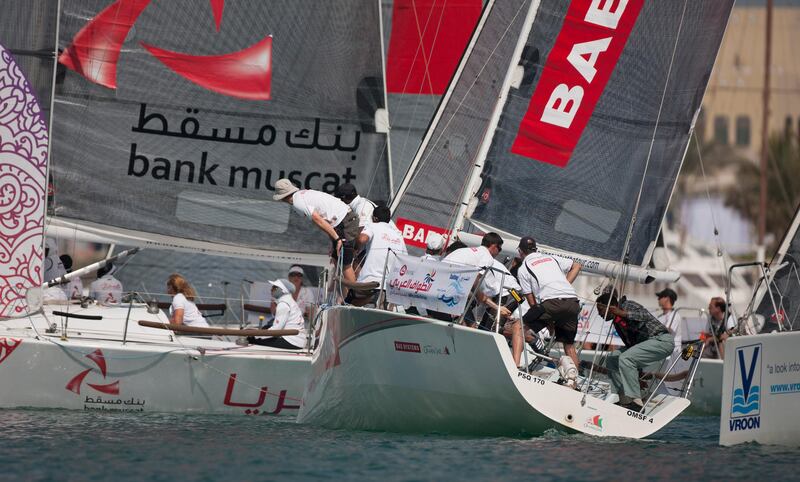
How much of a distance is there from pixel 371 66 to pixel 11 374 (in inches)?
213

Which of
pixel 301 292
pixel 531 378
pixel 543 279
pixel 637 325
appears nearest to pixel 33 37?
pixel 301 292

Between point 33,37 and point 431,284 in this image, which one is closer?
point 431,284

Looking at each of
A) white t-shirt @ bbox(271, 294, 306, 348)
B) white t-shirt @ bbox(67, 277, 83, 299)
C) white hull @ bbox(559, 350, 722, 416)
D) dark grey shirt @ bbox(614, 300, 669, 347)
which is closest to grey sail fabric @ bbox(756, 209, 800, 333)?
dark grey shirt @ bbox(614, 300, 669, 347)

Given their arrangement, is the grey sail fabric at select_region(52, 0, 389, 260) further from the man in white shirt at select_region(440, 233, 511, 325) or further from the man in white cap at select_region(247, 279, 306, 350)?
the man in white shirt at select_region(440, 233, 511, 325)

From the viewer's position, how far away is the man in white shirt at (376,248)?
12156mm

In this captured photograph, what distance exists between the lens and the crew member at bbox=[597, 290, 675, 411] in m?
11.8

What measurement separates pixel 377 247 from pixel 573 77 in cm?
398

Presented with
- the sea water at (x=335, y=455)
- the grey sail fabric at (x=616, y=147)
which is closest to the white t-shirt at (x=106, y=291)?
the sea water at (x=335, y=455)

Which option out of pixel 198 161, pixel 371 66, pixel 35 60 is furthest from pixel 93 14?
pixel 371 66

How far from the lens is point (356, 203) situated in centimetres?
1329

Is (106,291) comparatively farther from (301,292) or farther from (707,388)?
(707,388)

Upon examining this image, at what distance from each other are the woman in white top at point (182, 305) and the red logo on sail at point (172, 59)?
7.55 ft

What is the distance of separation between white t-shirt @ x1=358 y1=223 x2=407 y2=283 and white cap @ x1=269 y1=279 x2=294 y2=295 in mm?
2477

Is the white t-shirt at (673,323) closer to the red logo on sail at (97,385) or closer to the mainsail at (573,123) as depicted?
the mainsail at (573,123)
